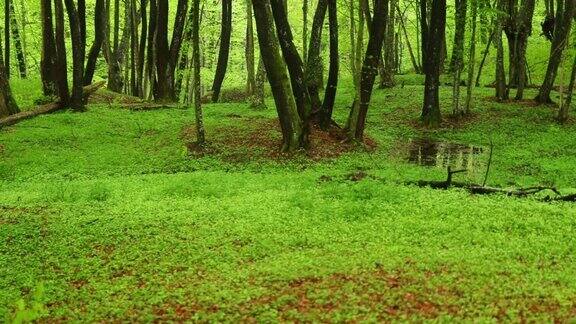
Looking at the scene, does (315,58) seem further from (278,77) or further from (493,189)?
(493,189)

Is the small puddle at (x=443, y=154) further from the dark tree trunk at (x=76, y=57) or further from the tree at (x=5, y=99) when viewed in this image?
the tree at (x=5, y=99)

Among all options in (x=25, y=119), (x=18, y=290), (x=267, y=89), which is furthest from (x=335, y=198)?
(x=267, y=89)

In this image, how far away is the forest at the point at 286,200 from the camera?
6.89 m

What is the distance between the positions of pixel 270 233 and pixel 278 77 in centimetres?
698

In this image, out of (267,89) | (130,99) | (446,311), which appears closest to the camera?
(446,311)

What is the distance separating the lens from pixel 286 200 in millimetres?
11359

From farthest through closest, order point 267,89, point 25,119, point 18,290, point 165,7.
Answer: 1. point 267,89
2. point 165,7
3. point 25,119
4. point 18,290

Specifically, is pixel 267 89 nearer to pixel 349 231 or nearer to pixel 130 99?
pixel 130 99

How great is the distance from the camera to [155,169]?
603 inches

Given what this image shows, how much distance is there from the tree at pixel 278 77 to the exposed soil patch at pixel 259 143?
0.57m

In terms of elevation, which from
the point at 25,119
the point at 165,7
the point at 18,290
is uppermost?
the point at 165,7

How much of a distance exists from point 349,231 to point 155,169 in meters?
7.83

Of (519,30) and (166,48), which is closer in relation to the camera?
(166,48)

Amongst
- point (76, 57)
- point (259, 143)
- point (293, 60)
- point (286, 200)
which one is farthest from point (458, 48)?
point (76, 57)
